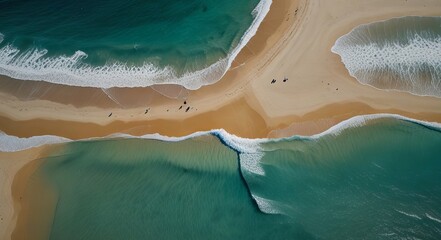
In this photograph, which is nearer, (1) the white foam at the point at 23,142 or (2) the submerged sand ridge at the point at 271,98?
(2) the submerged sand ridge at the point at 271,98

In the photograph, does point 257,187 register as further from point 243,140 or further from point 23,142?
point 23,142

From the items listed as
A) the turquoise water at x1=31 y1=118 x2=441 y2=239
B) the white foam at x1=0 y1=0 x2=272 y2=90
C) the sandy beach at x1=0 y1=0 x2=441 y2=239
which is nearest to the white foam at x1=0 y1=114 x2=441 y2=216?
the turquoise water at x1=31 y1=118 x2=441 y2=239

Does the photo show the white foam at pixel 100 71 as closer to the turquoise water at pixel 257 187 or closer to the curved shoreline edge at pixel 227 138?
the curved shoreline edge at pixel 227 138

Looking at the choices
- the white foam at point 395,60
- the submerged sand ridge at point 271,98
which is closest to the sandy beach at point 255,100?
the submerged sand ridge at point 271,98

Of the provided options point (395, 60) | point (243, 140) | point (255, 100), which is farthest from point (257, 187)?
point (395, 60)

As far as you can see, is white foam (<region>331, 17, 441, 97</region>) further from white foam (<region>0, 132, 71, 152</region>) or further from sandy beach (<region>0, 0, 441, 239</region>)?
white foam (<region>0, 132, 71, 152</region>)
